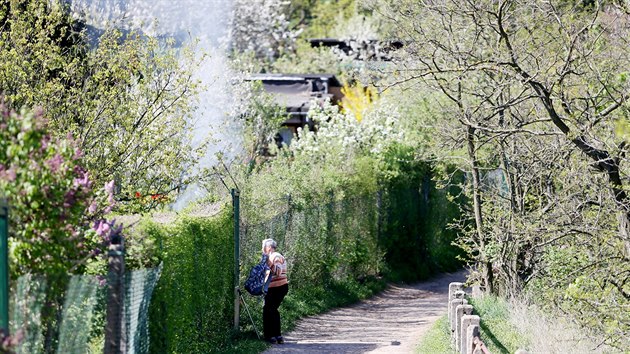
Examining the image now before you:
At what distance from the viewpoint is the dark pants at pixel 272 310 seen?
15.1 m

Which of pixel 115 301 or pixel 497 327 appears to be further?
pixel 497 327

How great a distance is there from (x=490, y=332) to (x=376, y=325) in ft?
11.8

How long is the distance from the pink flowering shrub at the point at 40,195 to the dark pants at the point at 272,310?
665 cm

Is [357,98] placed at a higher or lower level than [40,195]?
higher

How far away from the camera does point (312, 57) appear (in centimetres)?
4584

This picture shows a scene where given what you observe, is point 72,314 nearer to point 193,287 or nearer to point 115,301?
point 115,301

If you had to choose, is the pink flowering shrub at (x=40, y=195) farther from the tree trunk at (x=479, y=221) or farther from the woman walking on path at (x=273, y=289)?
the tree trunk at (x=479, y=221)

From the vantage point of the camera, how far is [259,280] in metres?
14.9

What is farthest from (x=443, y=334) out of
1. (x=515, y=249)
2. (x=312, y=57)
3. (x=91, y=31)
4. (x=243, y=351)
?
(x=312, y=57)

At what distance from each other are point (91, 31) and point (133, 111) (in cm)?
332

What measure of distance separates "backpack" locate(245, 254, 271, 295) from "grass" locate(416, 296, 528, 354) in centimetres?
248

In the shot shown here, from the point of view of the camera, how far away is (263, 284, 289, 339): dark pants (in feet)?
49.4

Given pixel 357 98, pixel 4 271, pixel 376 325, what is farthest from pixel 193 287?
pixel 357 98

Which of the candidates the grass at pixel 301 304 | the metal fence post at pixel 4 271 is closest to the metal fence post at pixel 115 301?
the metal fence post at pixel 4 271
